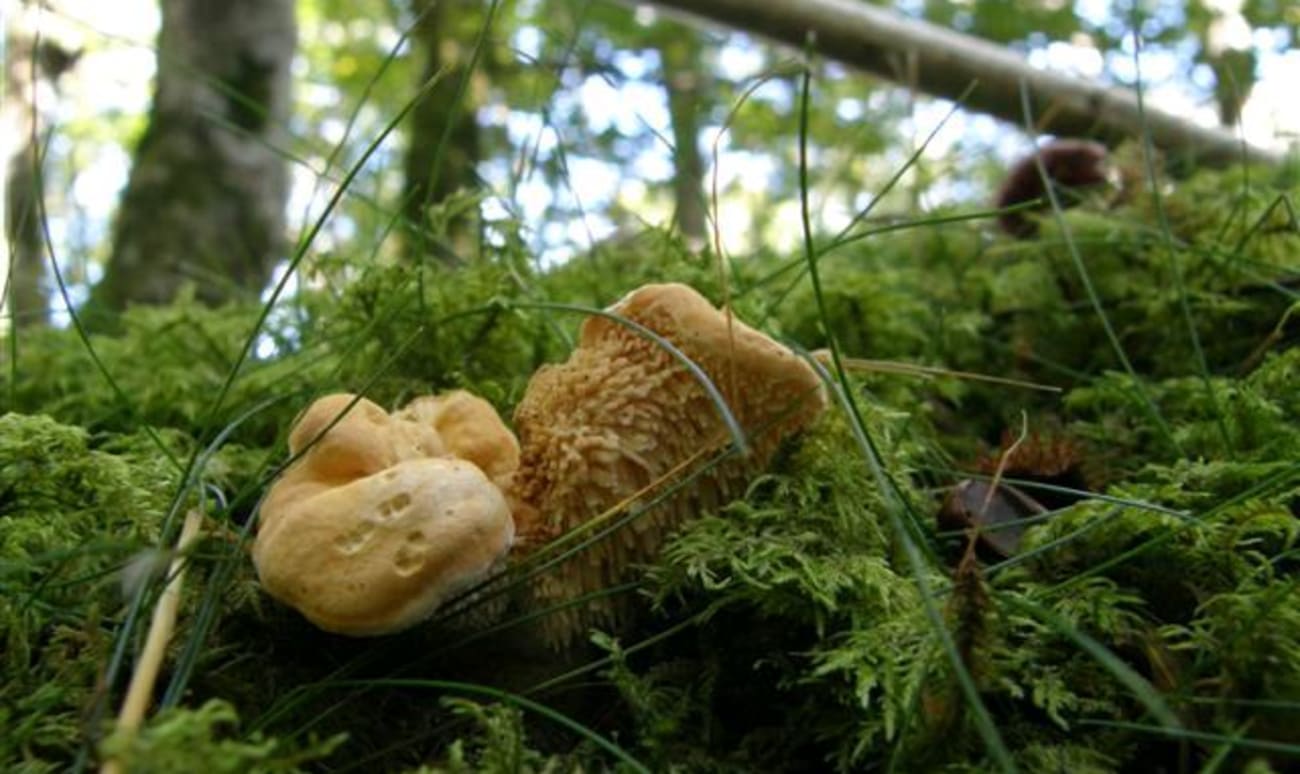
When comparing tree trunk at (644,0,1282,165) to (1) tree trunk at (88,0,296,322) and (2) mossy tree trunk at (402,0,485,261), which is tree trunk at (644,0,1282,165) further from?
(2) mossy tree trunk at (402,0,485,261)

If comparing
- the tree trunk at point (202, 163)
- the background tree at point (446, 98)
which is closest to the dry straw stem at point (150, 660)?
the tree trunk at point (202, 163)

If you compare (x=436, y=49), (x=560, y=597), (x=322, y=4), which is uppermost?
(x=322, y=4)

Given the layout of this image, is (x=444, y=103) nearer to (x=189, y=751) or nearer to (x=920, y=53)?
(x=920, y=53)

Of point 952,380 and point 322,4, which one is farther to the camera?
point 322,4

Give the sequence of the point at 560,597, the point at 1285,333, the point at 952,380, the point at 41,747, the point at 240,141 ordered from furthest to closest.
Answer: the point at 240,141
the point at 952,380
the point at 1285,333
the point at 560,597
the point at 41,747

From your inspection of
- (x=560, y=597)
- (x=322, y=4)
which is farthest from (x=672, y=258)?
(x=322, y=4)

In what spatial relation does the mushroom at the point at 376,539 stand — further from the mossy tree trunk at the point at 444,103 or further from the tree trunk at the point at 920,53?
the mossy tree trunk at the point at 444,103

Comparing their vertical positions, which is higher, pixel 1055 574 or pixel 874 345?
pixel 874 345

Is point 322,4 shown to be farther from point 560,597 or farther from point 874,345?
Result: point 560,597
